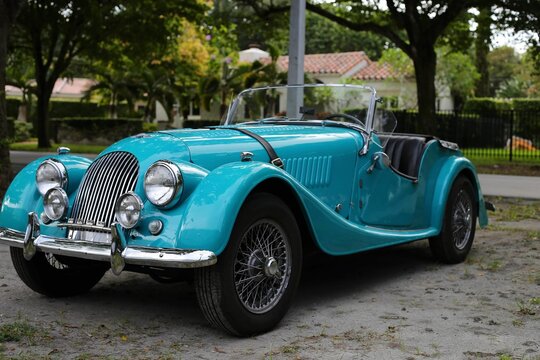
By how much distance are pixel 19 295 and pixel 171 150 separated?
173cm

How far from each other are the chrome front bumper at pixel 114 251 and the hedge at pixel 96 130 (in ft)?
84.0

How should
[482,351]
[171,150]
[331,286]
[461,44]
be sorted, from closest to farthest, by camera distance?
[482,351] < [171,150] < [331,286] < [461,44]

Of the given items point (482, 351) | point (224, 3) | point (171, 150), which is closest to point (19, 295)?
point (171, 150)

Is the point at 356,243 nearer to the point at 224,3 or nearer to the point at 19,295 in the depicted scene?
the point at 19,295

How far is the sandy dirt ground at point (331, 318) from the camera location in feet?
13.1

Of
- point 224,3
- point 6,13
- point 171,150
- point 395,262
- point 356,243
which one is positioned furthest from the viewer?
point 224,3

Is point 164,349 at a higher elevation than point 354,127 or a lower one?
lower

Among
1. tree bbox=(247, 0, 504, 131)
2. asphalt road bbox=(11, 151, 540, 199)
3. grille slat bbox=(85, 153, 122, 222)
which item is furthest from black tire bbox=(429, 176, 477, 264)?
tree bbox=(247, 0, 504, 131)

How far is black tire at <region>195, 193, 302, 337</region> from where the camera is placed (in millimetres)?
4090

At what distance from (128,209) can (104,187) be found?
1.37 ft

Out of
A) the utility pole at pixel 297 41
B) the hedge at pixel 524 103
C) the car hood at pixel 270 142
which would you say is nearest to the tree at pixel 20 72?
the utility pole at pixel 297 41

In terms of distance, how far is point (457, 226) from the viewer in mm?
6652

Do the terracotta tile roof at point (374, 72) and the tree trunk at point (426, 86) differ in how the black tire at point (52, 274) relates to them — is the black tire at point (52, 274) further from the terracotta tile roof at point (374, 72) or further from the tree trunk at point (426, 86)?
the terracotta tile roof at point (374, 72)

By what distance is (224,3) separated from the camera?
69.7 ft
